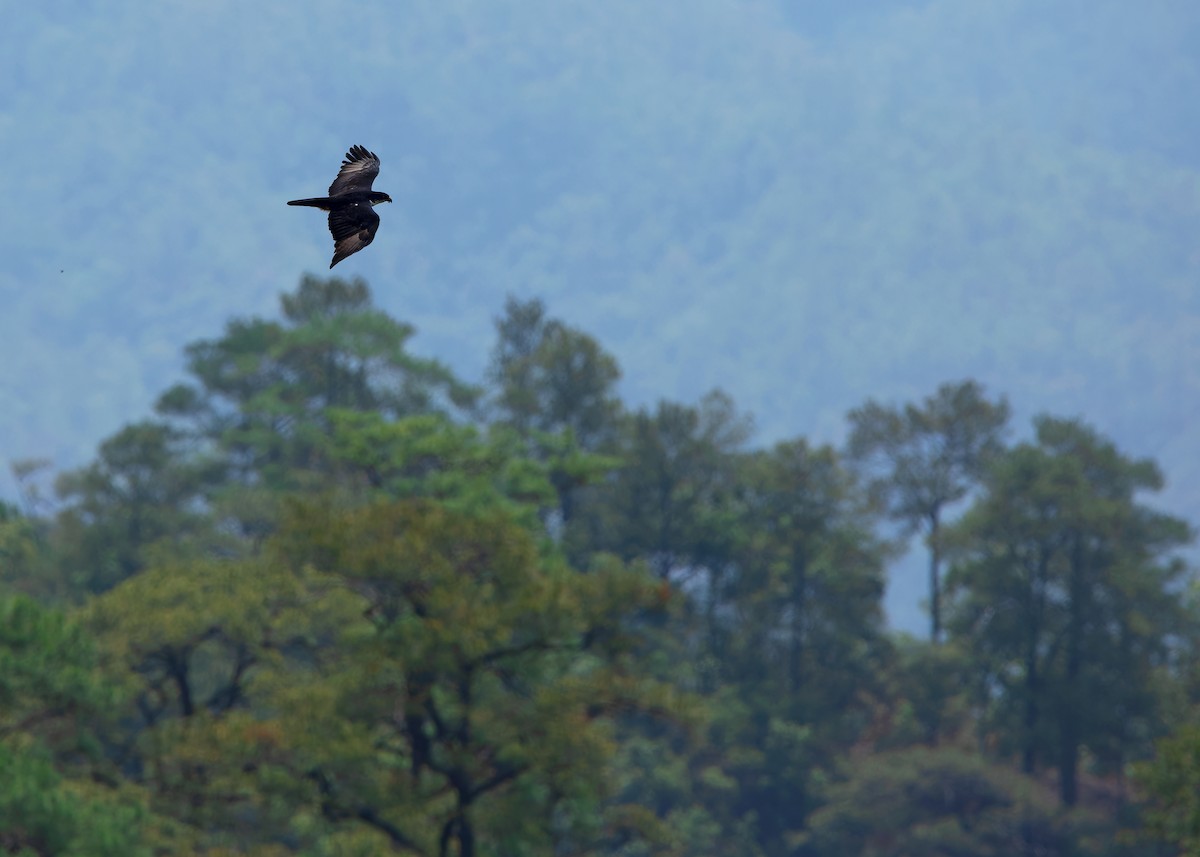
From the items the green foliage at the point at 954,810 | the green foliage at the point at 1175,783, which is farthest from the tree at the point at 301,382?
the green foliage at the point at 1175,783

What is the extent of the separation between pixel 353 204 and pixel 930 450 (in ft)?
222

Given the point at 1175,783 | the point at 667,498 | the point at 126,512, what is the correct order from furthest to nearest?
the point at 667,498, the point at 126,512, the point at 1175,783

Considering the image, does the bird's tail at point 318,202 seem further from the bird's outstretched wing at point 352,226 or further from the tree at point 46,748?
the tree at point 46,748

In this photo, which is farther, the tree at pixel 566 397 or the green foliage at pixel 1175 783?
the tree at pixel 566 397

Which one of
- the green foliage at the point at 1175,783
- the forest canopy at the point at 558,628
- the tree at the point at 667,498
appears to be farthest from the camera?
the tree at the point at 667,498

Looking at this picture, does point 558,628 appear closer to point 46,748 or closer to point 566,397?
point 46,748

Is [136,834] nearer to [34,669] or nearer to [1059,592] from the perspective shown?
[34,669]

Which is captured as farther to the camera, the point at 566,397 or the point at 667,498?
the point at 566,397

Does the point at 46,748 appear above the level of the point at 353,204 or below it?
below

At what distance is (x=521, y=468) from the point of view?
59562 millimetres

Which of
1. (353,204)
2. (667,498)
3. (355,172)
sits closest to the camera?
(353,204)

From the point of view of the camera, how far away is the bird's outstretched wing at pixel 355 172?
57.1 ft

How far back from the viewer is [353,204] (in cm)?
1716

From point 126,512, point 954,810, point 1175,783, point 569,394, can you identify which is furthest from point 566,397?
point 1175,783
